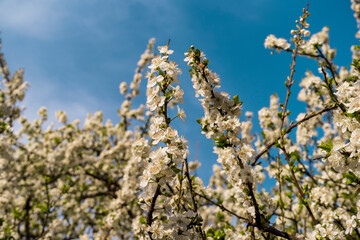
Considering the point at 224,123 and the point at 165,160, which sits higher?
the point at 224,123

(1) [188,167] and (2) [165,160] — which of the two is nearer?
(2) [165,160]

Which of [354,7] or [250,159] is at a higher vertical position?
[354,7]

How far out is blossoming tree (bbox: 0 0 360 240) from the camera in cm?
216

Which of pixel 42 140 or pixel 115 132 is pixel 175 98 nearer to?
pixel 115 132

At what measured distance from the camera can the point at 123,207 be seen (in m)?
7.08

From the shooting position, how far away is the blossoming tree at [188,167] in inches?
85.1

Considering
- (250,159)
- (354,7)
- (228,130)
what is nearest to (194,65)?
(228,130)

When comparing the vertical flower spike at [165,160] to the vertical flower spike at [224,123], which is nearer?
the vertical flower spike at [165,160]

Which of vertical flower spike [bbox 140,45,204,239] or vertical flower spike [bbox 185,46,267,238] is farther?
vertical flower spike [bbox 185,46,267,238]

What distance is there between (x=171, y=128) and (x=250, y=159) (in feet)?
3.07

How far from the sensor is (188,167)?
3.30 m

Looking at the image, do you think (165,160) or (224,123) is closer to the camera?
(165,160)

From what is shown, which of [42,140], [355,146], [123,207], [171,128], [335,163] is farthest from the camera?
[42,140]

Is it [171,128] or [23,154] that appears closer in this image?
[171,128]
